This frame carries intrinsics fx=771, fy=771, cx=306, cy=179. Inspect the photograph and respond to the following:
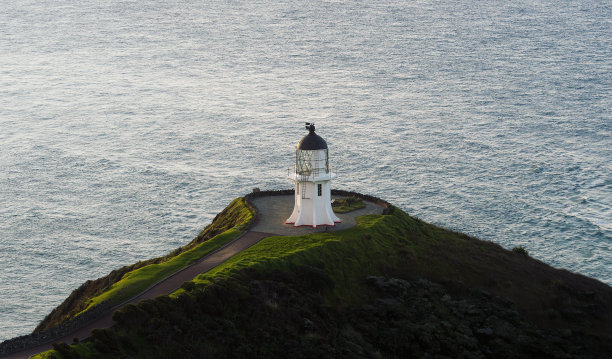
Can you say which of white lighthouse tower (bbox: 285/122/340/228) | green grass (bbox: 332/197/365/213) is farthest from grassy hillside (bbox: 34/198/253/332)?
green grass (bbox: 332/197/365/213)

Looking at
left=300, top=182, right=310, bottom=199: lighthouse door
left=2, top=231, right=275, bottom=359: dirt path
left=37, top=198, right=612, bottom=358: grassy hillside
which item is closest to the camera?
left=2, top=231, right=275, bottom=359: dirt path

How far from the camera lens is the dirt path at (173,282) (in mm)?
39562

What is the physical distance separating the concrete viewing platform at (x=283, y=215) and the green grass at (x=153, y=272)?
1652mm

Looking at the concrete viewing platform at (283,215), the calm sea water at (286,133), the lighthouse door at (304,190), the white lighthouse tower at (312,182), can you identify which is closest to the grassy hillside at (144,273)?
the concrete viewing platform at (283,215)

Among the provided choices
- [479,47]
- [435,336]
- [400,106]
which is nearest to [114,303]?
[435,336]

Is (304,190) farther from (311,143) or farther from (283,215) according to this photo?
(283,215)

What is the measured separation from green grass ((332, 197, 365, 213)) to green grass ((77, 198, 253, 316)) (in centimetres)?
773

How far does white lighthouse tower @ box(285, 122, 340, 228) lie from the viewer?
58.0 metres

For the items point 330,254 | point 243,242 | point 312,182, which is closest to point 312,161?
point 312,182

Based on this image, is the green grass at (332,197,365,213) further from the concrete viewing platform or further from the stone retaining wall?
the stone retaining wall

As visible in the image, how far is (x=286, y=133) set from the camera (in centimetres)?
12619

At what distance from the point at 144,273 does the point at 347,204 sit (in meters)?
20.6

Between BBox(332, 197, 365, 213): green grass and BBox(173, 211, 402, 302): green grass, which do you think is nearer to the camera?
BBox(173, 211, 402, 302): green grass

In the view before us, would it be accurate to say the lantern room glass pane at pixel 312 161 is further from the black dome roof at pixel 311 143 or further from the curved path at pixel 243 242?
the curved path at pixel 243 242
